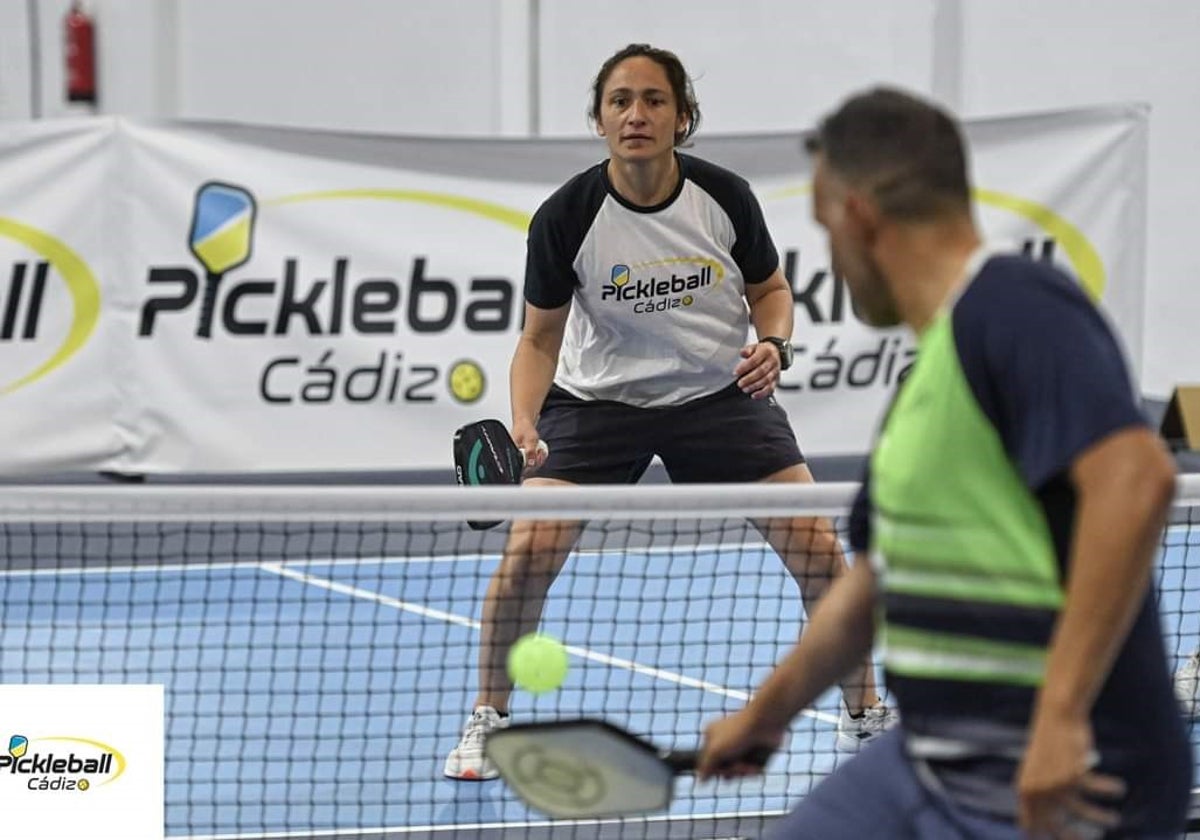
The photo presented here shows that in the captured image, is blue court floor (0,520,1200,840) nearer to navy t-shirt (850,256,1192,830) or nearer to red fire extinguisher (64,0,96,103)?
navy t-shirt (850,256,1192,830)

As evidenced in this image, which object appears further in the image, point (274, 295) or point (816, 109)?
point (816, 109)

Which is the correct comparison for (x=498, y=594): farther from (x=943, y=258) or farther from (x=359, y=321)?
(x=359, y=321)

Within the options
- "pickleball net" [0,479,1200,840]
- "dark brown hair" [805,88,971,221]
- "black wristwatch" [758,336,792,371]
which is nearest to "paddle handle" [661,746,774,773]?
"dark brown hair" [805,88,971,221]

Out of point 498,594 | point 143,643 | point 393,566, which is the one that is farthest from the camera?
point 393,566

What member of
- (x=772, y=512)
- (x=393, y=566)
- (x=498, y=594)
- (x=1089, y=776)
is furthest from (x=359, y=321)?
(x=1089, y=776)

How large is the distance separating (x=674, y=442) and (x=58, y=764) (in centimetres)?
174

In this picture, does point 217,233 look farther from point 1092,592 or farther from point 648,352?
point 1092,592

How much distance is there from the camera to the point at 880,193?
6.18ft

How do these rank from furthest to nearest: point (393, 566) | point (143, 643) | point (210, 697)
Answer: point (393, 566) < point (143, 643) < point (210, 697)

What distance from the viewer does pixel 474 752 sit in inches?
177

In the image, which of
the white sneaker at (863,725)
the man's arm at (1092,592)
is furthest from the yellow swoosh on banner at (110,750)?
the man's arm at (1092,592)

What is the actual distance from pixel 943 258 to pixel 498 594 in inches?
103

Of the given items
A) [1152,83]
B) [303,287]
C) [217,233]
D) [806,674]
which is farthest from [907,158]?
[1152,83]

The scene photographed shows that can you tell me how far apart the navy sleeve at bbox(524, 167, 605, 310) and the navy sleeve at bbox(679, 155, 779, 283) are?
0.26 meters
